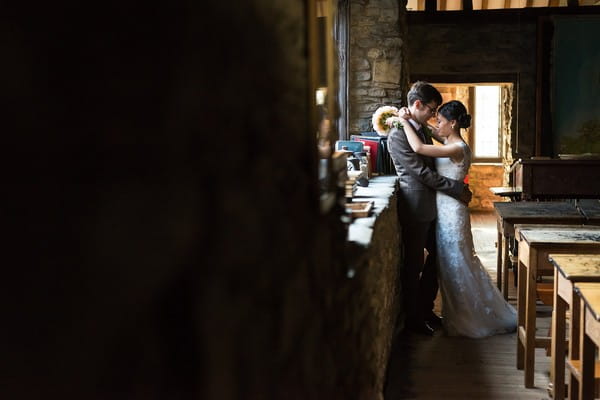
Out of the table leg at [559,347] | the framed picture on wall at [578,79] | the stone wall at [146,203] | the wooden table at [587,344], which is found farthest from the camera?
the framed picture on wall at [578,79]

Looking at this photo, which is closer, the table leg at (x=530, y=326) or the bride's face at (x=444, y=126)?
the table leg at (x=530, y=326)

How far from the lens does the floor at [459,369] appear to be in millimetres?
3871

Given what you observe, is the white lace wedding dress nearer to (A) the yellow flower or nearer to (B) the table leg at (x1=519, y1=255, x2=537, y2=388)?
(A) the yellow flower

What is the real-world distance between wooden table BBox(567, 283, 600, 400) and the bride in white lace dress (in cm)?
176

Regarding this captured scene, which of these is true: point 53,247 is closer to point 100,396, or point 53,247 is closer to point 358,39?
point 100,396

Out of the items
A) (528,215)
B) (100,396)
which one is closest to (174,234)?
(100,396)

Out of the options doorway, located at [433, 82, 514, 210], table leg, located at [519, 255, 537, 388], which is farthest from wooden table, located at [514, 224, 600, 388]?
doorway, located at [433, 82, 514, 210]

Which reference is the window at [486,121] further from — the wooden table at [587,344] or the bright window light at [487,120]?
the wooden table at [587,344]

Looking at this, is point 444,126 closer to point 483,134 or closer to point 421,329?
point 421,329

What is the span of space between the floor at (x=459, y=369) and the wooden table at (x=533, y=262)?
142mm

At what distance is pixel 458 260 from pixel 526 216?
802 mm

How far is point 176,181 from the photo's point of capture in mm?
735

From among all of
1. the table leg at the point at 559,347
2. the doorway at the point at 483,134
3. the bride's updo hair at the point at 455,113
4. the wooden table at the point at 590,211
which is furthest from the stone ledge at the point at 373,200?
the doorway at the point at 483,134

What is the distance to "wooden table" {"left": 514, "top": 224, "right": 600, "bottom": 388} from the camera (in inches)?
151
